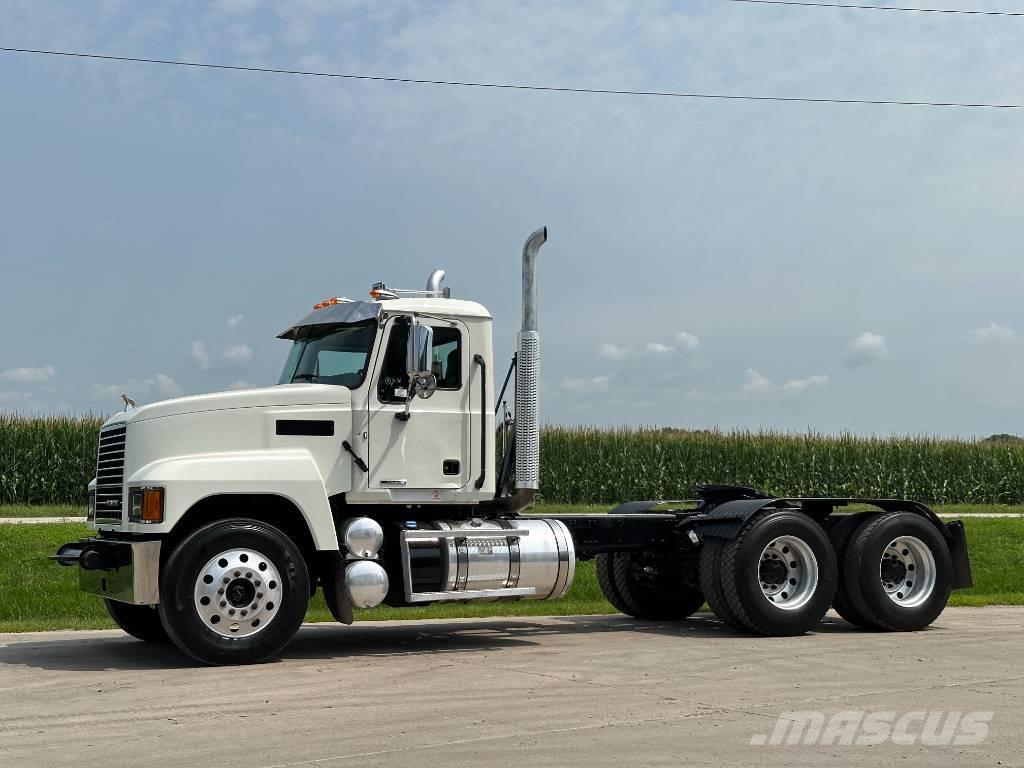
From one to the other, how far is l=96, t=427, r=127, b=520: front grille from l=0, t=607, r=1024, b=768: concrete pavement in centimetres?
133

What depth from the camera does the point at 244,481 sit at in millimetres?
11375

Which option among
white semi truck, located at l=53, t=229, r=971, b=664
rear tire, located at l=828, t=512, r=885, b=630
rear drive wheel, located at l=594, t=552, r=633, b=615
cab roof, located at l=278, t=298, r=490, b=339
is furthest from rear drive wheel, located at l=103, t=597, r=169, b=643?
rear tire, located at l=828, t=512, r=885, b=630

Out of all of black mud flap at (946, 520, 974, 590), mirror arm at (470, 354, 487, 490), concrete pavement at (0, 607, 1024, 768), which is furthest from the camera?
black mud flap at (946, 520, 974, 590)

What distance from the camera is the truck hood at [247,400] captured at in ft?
38.0

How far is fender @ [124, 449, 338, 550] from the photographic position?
11086 millimetres

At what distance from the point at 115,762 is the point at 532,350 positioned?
661 cm

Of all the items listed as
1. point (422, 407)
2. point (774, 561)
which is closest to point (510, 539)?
point (422, 407)

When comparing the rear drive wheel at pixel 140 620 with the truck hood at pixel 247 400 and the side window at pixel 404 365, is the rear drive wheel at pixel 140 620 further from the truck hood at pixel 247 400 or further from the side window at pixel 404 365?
the side window at pixel 404 365

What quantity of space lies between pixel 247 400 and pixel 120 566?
5.88 ft

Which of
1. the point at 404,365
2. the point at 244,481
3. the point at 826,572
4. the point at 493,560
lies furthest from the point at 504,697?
the point at 826,572

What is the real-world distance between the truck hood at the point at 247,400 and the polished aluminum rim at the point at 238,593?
1361 millimetres

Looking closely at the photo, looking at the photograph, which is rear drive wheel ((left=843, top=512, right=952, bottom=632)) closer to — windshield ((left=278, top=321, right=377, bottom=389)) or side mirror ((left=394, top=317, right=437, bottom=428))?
side mirror ((left=394, top=317, right=437, bottom=428))

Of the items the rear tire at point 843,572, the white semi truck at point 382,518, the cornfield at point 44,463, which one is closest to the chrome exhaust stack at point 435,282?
the white semi truck at point 382,518

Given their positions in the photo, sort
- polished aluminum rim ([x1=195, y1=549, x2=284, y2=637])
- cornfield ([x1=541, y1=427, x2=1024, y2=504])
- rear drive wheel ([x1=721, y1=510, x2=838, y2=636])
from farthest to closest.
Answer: cornfield ([x1=541, y1=427, x2=1024, y2=504])
rear drive wheel ([x1=721, y1=510, x2=838, y2=636])
polished aluminum rim ([x1=195, y1=549, x2=284, y2=637])
